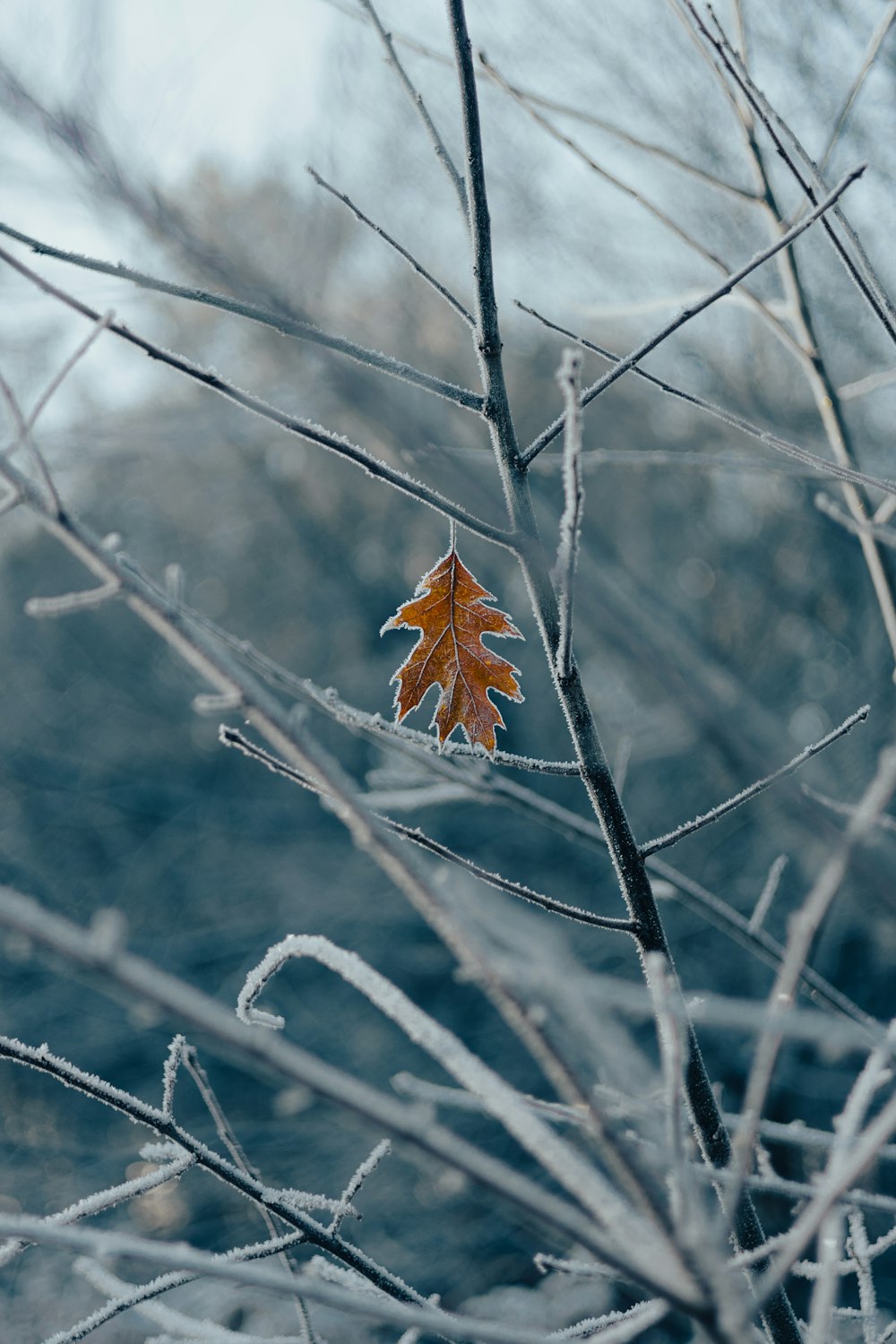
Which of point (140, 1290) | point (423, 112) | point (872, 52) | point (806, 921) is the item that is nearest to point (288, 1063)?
point (806, 921)

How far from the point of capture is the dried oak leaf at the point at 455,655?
2.61ft

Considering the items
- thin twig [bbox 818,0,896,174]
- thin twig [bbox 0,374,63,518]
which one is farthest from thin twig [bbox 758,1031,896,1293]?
thin twig [bbox 818,0,896,174]

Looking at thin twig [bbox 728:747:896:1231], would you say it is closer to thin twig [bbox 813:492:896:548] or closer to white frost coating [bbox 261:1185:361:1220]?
white frost coating [bbox 261:1185:361:1220]

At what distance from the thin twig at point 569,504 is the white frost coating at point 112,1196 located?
0.47 m

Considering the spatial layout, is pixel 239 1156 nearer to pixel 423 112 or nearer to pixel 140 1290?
pixel 140 1290

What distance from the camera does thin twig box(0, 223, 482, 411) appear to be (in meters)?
0.60

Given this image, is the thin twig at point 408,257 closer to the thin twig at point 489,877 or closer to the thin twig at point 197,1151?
the thin twig at point 489,877

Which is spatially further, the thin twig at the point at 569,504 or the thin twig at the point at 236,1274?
the thin twig at the point at 569,504

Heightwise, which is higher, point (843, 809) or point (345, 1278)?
point (843, 809)

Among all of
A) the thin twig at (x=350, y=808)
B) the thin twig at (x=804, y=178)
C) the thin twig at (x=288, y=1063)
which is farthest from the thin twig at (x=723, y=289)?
the thin twig at (x=288, y=1063)

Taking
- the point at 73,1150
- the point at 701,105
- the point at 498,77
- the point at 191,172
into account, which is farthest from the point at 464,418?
the point at 498,77

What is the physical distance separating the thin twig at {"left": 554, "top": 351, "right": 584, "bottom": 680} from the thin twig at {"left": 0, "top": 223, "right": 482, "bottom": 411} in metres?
0.15

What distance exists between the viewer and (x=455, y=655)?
822 mm

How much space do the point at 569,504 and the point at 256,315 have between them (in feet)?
0.88
